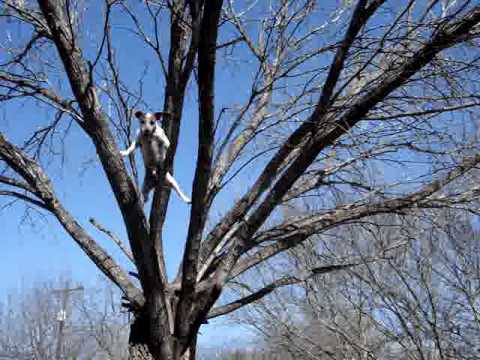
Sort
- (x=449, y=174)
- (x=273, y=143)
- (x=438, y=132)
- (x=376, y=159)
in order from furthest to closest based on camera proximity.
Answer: (x=273, y=143)
(x=376, y=159)
(x=449, y=174)
(x=438, y=132)

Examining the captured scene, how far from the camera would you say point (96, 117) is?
460cm

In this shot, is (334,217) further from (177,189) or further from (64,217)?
(64,217)

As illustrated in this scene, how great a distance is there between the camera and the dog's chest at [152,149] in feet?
16.5

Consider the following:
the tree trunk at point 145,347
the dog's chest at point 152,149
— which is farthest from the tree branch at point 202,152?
the dog's chest at point 152,149

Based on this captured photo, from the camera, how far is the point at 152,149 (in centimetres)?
505

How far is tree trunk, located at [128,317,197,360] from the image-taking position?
4.36m

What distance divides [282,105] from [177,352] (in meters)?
2.91

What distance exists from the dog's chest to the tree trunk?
157 cm

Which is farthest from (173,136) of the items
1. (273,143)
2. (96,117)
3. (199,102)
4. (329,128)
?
(273,143)

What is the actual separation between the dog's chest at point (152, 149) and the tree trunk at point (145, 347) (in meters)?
1.57

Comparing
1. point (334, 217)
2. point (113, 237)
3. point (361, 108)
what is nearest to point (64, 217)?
point (113, 237)

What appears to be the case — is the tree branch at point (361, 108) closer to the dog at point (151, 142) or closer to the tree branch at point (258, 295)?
the tree branch at point (258, 295)

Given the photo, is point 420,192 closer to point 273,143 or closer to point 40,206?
point 273,143

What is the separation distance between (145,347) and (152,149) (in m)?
1.90
